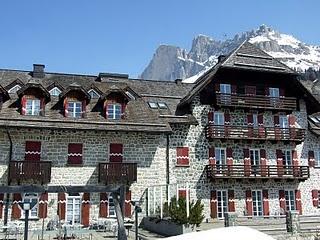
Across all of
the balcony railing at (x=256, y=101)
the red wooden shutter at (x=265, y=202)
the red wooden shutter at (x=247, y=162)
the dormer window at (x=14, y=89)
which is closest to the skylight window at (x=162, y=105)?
the balcony railing at (x=256, y=101)

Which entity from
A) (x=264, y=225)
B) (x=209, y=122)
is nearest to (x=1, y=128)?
(x=209, y=122)

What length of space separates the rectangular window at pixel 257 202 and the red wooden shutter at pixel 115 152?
409 inches

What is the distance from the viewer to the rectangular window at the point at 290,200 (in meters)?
30.8

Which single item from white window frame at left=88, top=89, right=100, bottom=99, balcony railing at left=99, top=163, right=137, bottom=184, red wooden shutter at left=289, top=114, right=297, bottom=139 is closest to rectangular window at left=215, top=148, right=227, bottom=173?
red wooden shutter at left=289, top=114, right=297, bottom=139

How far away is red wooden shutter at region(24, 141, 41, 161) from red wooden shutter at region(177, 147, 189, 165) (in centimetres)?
954

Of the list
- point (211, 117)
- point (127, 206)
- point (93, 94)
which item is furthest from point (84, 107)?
point (211, 117)

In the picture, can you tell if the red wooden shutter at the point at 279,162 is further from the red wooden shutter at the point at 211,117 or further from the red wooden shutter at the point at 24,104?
the red wooden shutter at the point at 24,104

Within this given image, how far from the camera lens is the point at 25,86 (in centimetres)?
2559

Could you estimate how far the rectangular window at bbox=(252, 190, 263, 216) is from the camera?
29827mm

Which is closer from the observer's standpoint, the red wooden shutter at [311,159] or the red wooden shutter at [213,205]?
the red wooden shutter at [213,205]

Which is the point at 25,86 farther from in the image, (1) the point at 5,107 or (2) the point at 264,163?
(2) the point at 264,163

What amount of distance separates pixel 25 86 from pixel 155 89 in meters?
11.4

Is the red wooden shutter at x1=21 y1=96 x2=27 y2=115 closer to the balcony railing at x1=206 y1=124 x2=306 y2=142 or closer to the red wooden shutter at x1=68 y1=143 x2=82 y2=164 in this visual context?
the red wooden shutter at x1=68 y1=143 x2=82 y2=164

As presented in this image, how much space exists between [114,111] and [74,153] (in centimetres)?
390
